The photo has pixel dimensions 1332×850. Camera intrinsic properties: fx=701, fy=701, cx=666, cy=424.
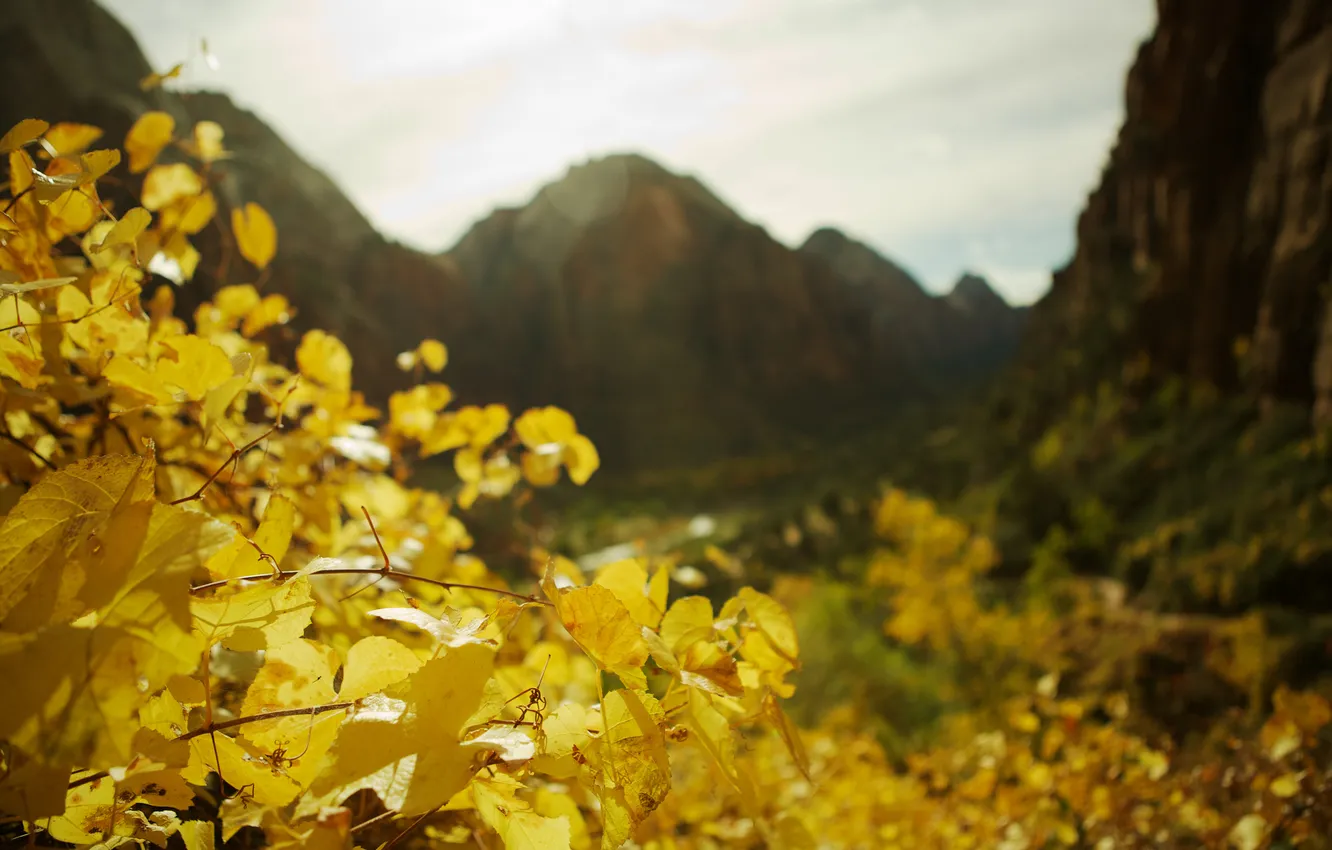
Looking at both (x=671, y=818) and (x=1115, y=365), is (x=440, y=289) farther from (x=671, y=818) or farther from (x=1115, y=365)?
(x=671, y=818)

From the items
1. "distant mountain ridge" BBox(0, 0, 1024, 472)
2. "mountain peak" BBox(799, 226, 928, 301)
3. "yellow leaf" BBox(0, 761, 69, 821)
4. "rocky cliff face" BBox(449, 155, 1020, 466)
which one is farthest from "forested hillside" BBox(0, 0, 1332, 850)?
"mountain peak" BBox(799, 226, 928, 301)

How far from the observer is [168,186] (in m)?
0.61

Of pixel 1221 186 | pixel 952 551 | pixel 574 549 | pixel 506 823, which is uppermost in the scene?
pixel 1221 186

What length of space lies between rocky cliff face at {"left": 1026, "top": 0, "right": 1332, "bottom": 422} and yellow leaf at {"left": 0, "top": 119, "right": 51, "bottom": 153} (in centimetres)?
452

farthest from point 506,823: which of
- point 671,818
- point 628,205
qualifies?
point 628,205

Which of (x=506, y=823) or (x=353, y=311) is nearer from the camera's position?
(x=506, y=823)

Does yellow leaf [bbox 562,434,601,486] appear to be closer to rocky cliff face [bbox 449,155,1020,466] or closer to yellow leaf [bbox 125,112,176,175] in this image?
yellow leaf [bbox 125,112,176,175]

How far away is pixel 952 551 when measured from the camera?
3.83m

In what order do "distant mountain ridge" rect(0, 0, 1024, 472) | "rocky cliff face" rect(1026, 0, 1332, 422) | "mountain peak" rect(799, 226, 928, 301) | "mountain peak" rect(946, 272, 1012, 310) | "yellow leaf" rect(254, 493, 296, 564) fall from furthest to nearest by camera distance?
"mountain peak" rect(946, 272, 1012, 310) < "mountain peak" rect(799, 226, 928, 301) < "distant mountain ridge" rect(0, 0, 1024, 472) < "rocky cliff face" rect(1026, 0, 1332, 422) < "yellow leaf" rect(254, 493, 296, 564)

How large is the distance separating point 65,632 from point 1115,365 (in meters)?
7.36

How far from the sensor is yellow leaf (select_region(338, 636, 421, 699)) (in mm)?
261

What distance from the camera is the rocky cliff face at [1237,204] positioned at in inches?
148

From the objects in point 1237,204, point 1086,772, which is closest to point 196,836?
point 1086,772

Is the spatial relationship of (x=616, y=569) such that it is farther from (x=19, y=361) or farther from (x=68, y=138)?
(x=68, y=138)
